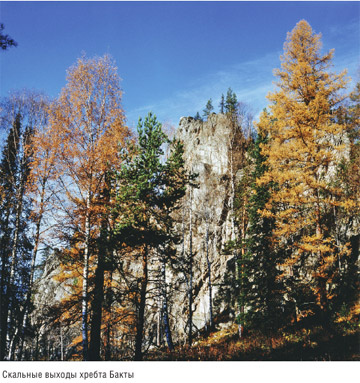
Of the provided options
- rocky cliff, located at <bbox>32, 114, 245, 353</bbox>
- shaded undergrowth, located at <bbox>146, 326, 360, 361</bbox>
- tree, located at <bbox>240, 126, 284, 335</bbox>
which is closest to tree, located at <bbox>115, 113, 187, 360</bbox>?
shaded undergrowth, located at <bbox>146, 326, 360, 361</bbox>

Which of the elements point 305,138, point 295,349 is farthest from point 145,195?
point 295,349

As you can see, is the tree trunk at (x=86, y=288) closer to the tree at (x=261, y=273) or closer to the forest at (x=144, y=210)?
the forest at (x=144, y=210)

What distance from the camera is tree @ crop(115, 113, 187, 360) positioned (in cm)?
814

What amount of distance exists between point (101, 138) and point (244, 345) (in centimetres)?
1133

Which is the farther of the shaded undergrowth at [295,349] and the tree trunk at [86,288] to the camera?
the shaded undergrowth at [295,349]

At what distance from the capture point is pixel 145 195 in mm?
8555

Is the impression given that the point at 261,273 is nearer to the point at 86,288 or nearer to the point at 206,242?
the point at 206,242

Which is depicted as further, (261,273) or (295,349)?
(261,273)

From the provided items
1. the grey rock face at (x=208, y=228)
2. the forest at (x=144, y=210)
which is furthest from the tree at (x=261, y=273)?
the grey rock face at (x=208, y=228)

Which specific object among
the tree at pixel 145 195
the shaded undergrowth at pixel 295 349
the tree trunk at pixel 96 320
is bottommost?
the shaded undergrowth at pixel 295 349

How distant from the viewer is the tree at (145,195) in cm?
814

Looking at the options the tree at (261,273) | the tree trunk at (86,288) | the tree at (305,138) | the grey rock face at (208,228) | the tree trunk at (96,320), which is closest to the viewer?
the tree trunk at (86,288)

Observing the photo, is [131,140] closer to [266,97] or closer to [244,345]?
[266,97]
